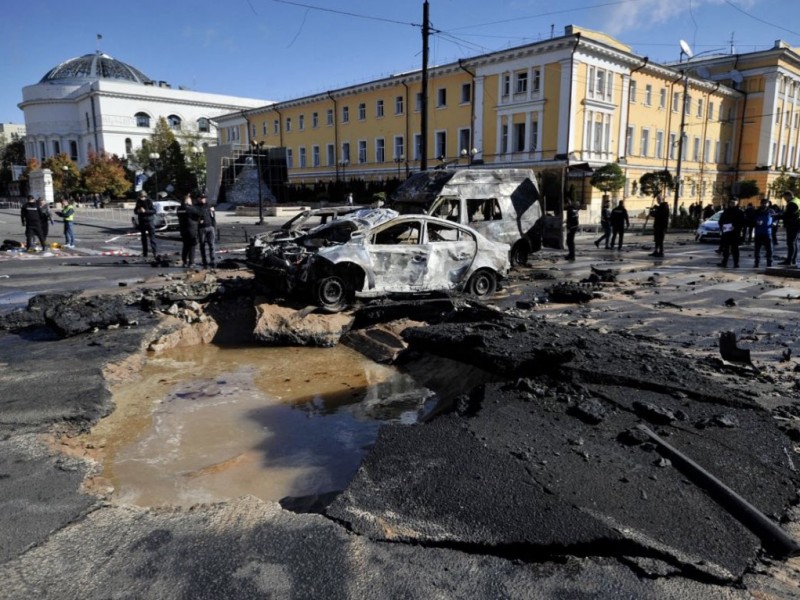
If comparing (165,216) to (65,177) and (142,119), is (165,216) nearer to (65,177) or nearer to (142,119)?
(65,177)

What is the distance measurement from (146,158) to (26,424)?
68137 millimetres

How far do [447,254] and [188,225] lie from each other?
7.37 meters

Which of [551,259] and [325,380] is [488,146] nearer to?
[551,259]

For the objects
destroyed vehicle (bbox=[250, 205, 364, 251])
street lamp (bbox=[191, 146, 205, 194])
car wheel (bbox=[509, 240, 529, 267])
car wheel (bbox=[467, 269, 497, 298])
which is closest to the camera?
car wheel (bbox=[467, 269, 497, 298])

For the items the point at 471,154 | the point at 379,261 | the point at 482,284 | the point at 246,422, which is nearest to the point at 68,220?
the point at 379,261

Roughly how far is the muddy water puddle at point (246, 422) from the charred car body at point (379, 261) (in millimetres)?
1322

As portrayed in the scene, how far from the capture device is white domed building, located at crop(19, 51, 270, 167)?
85.8 metres

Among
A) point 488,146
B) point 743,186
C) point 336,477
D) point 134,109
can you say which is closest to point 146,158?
point 134,109

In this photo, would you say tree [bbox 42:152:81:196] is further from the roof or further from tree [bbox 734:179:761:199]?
tree [bbox 734:179:761:199]

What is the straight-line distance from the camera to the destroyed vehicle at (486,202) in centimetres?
1391

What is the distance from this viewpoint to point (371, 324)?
8.99 m

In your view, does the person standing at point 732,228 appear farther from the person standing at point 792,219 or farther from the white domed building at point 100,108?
the white domed building at point 100,108

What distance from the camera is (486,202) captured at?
14.3 meters

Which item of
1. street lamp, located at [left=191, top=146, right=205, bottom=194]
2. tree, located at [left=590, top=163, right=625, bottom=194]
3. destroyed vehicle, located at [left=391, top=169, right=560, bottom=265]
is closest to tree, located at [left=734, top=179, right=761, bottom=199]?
tree, located at [left=590, top=163, right=625, bottom=194]
